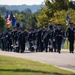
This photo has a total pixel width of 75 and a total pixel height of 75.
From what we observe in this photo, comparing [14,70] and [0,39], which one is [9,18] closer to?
[0,39]

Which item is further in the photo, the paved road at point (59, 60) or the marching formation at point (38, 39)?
the marching formation at point (38, 39)

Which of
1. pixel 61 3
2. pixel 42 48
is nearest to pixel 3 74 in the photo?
pixel 42 48

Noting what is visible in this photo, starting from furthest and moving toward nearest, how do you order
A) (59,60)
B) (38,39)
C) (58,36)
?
(38,39), (58,36), (59,60)

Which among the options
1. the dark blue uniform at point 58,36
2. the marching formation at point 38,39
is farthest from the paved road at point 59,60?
the marching formation at point 38,39

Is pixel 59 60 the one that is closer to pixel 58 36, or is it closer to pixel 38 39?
pixel 58 36

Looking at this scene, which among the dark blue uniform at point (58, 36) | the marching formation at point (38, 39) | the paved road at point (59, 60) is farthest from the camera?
the marching formation at point (38, 39)

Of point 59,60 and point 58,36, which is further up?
point 58,36

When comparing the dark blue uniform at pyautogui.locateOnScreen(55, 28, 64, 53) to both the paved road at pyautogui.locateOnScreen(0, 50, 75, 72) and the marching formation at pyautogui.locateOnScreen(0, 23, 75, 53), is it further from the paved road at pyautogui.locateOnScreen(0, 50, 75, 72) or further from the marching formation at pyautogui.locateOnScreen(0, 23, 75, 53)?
the paved road at pyautogui.locateOnScreen(0, 50, 75, 72)

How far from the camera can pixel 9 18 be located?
38688 millimetres

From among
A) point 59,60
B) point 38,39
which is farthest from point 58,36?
point 59,60

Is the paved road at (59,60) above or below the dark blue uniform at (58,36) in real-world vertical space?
below

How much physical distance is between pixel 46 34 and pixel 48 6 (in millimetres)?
52250

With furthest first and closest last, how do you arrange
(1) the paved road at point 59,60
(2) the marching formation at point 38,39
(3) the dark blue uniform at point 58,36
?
(2) the marching formation at point 38,39 < (3) the dark blue uniform at point 58,36 < (1) the paved road at point 59,60

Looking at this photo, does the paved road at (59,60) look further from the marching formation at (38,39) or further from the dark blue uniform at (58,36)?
the marching formation at (38,39)
